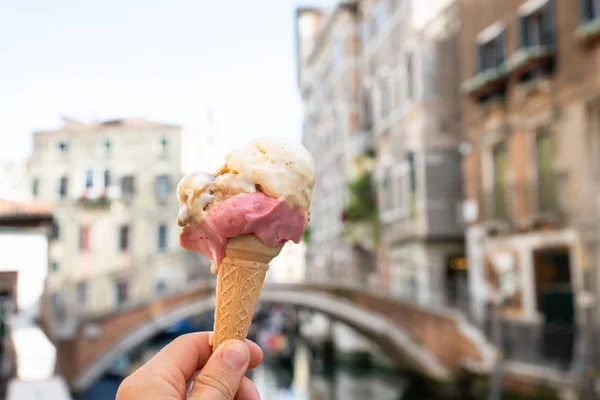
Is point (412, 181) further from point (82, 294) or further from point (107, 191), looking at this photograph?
point (107, 191)

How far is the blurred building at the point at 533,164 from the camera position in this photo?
10289 mm

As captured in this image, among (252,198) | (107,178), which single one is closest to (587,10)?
(252,198)

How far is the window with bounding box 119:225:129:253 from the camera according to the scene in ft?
91.9

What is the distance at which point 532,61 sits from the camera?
11.3 m

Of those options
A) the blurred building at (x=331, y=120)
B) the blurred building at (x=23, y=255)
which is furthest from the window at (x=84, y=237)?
the blurred building at (x=23, y=255)

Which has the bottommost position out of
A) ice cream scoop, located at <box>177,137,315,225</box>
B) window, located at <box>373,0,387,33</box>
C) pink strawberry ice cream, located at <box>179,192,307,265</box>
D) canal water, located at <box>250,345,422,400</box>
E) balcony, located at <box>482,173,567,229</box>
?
canal water, located at <box>250,345,422,400</box>

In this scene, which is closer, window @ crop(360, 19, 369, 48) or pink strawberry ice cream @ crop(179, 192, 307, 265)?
pink strawberry ice cream @ crop(179, 192, 307, 265)

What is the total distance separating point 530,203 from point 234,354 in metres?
10.6

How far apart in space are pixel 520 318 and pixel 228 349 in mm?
10825

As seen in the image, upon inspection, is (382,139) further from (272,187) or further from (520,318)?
(272,187)

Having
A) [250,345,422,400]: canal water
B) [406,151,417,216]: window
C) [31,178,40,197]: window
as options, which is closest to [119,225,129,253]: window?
[31,178,40,197]: window

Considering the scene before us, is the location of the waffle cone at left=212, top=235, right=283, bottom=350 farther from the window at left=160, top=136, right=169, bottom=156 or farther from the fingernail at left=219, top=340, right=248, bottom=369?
the window at left=160, top=136, right=169, bottom=156

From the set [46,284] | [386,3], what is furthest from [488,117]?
[46,284]

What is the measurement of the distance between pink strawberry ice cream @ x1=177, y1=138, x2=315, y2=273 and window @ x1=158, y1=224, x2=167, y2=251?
2670 cm
